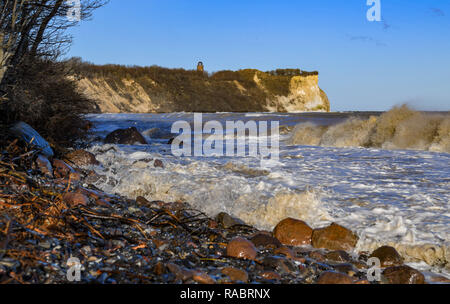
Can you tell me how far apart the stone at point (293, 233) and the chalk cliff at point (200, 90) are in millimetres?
38498

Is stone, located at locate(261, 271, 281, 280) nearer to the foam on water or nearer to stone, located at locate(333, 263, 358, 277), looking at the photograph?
stone, located at locate(333, 263, 358, 277)

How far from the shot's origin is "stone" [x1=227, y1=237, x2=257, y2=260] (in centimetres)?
236

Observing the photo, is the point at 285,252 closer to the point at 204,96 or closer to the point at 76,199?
the point at 76,199

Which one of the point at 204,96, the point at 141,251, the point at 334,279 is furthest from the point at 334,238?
the point at 204,96

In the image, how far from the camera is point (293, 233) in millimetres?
2963

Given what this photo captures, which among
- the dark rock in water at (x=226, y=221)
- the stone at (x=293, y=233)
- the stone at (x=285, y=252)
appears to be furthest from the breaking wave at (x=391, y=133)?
the stone at (x=285, y=252)

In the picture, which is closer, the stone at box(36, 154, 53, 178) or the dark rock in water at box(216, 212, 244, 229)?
the dark rock in water at box(216, 212, 244, 229)

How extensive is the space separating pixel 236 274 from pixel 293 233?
1074 mm

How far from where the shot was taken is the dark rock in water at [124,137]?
1072 cm

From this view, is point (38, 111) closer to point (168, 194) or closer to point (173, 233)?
point (168, 194)

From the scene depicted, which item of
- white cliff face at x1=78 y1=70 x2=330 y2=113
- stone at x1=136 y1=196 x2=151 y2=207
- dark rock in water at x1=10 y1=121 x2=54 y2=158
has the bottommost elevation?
stone at x1=136 y1=196 x2=151 y2=207

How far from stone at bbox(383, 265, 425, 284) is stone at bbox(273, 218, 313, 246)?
77 centimetres

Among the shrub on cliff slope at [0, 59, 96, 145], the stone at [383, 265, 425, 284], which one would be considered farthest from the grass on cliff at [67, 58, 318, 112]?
the stone at [383, 265, 425, 284]

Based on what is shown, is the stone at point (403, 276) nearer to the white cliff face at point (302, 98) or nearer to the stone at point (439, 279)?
the stone at point (439, 279)
